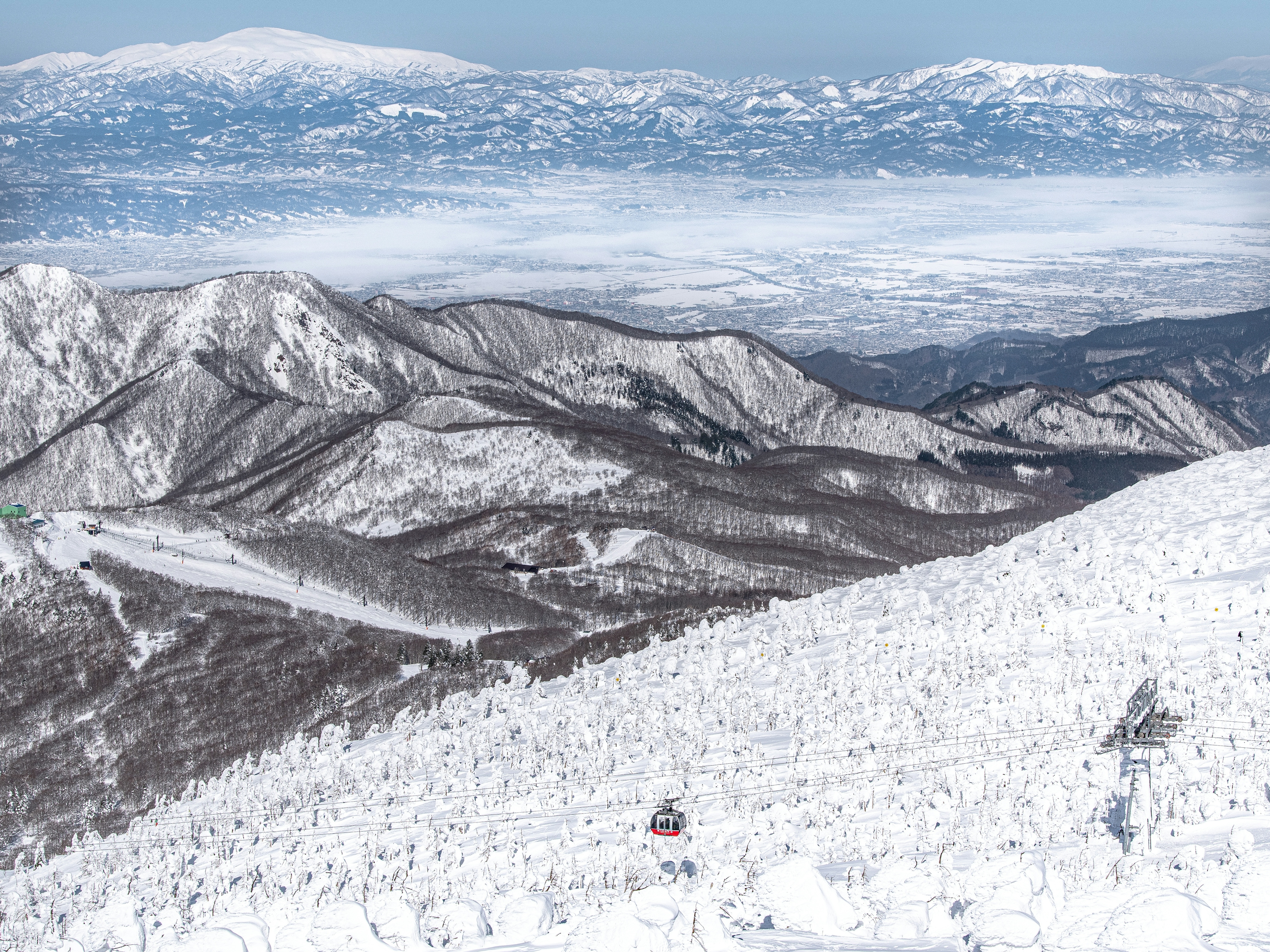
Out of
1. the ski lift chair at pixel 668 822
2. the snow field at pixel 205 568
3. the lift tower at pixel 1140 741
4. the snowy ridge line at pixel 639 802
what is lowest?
the snow field at pixel 205 568

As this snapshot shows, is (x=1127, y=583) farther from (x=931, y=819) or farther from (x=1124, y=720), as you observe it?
(x=931, y=819)

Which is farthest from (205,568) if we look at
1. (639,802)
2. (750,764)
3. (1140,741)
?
(1140,741)

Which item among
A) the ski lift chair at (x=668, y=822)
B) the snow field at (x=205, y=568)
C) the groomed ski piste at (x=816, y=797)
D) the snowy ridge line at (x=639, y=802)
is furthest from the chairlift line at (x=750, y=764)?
the snow field at (x=205, y=568)

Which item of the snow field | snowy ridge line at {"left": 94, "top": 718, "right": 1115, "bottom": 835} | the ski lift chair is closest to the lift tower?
snowy ridge line at {"left": 94, "top": 718, "right": 1115, "bottom": 835}

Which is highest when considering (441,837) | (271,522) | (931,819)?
→ (931,819)

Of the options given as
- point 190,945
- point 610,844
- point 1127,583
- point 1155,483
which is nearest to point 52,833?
point 610,844

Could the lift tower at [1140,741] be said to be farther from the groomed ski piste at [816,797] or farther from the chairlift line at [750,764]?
the chairlift line at [750,764]

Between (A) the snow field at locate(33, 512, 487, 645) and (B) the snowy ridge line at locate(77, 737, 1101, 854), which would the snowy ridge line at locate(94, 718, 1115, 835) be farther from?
(A) the snow field at locate(33, 512, 487, 645)
